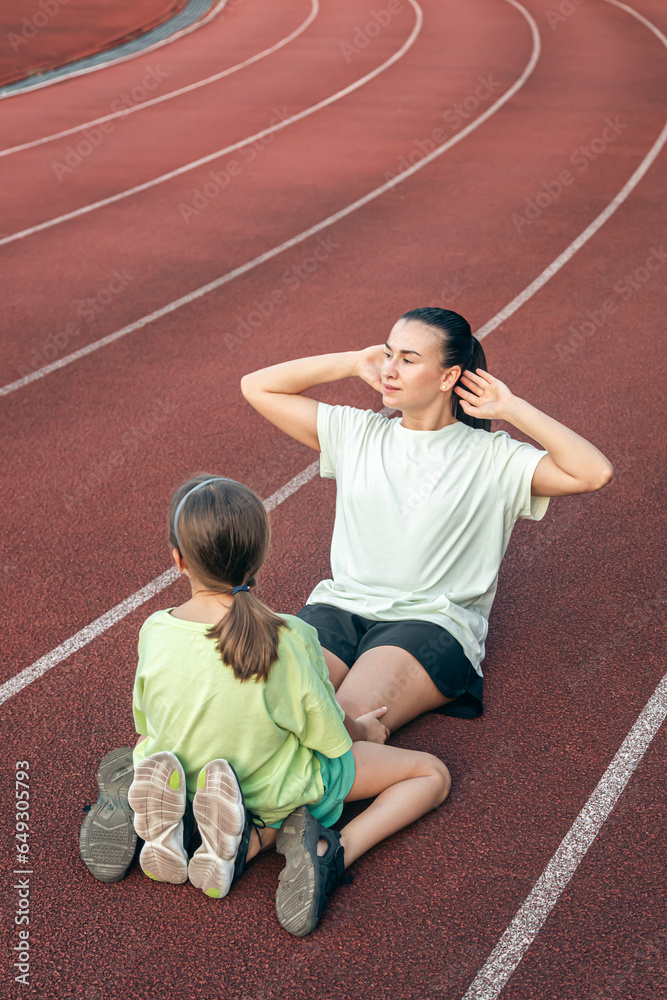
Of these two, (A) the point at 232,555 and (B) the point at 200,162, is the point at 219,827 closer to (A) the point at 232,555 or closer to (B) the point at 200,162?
(A) the point at 232,555

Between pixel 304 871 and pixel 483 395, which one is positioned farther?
pixel 483 395

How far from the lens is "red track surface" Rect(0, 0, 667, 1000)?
3.06 metres

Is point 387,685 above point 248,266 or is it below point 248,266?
above

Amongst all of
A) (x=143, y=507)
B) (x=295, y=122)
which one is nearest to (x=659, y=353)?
(x=143, y=507)

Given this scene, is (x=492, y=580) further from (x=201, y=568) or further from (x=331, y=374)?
(x=201, y=568)
